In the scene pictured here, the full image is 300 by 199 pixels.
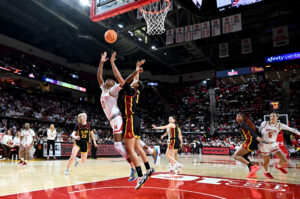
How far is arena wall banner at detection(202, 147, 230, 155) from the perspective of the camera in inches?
809

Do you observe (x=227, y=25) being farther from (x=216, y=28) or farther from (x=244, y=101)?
(x=244, y=101)

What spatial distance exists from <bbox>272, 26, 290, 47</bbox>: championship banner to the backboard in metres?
15.2

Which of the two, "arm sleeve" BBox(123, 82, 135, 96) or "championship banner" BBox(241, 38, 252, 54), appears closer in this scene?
"arm sleeve" BBox(123, 82, 135, 96)

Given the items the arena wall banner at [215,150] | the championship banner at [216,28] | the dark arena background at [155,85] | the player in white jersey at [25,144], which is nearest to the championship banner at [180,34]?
the dark arena background at [155,85]

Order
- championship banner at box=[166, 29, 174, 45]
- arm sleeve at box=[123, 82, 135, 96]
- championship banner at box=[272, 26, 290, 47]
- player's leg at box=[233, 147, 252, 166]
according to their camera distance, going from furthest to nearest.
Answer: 1. championship banner at box=[166, 29, 174, 45]
2. championship banner at box=[272, 26, 290, 47]
3. player's leg at box=[233, 147, 252, 166]
4. arm sleeve at box=[123, 82, 135, 96]

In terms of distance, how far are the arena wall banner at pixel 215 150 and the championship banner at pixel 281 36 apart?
9.88 metres

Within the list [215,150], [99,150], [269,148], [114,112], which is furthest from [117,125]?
[215,150]

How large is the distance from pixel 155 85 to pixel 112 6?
25.4 m

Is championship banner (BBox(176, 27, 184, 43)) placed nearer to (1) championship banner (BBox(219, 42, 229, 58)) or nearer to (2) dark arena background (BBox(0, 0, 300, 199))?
(2) dark arena background (BBox(0, 0, 300, 199))

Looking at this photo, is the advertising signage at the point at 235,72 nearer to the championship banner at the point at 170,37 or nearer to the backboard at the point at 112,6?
the championship banner at the point at 170,37

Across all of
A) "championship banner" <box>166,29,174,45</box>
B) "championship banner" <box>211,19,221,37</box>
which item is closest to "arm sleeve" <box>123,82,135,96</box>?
"championship banner" <box>211,19,221,37</box>

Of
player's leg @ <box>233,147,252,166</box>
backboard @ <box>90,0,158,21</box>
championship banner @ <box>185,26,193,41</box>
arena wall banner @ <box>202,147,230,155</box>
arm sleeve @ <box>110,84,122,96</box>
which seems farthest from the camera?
arena wall banner @ <box>202,147,230,155</box>

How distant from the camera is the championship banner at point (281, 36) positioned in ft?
61.2

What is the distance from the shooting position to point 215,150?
2123 cm
